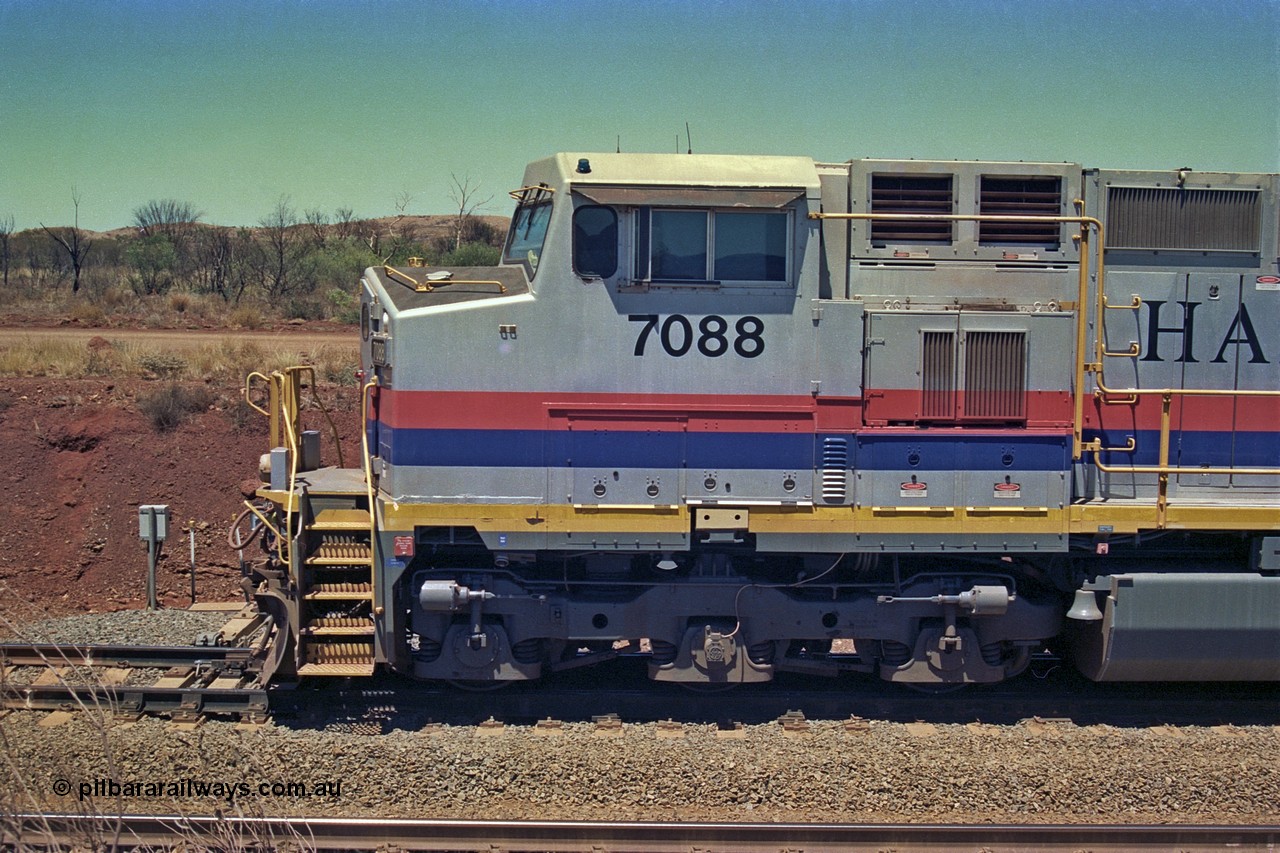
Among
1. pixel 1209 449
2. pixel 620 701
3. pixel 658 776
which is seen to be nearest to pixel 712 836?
Answer: pixel 658 776

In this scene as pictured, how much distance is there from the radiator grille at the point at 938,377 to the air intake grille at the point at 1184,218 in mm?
1711

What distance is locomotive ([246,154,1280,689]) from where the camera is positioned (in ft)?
26.8

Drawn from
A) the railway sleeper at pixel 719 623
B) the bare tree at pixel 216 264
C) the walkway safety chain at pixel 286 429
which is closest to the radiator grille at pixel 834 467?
the railway sleeper at pixel 719 623

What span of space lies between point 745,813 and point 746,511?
2.18 meters

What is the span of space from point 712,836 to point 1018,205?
210 inches

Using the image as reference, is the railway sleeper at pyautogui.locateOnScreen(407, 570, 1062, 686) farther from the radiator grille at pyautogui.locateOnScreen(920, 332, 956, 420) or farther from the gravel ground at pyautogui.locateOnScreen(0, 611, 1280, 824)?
the radiator grille at pyautogui.locateOnScreen(920, 332, 956, 420)

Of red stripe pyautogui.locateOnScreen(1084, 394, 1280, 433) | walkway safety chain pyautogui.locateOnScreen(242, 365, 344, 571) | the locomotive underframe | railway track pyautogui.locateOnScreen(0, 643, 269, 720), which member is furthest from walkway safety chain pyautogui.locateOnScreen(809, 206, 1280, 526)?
railway track pyautogui.locateOnScreen(0, 643, 269, 720)

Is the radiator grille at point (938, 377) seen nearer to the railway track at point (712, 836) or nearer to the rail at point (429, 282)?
the railway track at point (712, 836)

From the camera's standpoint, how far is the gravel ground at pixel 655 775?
7.25 meters

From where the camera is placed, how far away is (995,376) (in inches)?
331

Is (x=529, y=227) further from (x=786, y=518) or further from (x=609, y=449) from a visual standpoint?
(x=786, y=518)

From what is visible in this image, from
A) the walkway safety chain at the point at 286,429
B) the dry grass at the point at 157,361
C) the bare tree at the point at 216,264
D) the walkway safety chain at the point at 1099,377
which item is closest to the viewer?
the walkway safety chain at the point at 1099,377

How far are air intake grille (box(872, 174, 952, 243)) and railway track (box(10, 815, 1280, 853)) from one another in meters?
4.38

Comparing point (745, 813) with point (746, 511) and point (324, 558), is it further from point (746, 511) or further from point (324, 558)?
point (324, 558)
